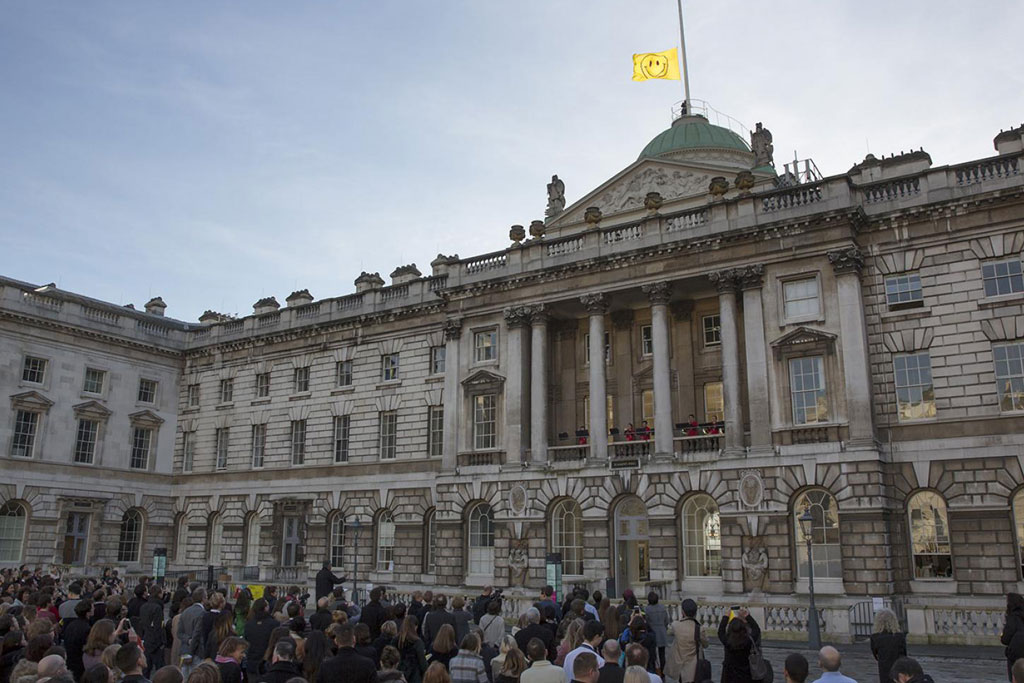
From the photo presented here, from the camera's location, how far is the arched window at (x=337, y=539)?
137 feet

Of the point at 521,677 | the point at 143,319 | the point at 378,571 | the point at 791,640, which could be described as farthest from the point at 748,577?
the point at 143,319

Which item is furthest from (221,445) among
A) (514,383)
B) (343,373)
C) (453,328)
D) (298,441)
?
(514,383)

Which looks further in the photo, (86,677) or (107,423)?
(107,423)

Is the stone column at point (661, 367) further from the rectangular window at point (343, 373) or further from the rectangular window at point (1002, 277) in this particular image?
the rectangular window at point (343, 373)

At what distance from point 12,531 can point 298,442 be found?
46.2 feet

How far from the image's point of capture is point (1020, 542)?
86.3 feet

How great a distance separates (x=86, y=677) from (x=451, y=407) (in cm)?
3094

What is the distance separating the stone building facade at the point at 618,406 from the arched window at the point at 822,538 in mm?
69

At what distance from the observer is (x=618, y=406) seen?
118 ft

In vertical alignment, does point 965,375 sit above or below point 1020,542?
above

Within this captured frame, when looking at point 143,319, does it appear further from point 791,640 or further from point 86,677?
point 86,677

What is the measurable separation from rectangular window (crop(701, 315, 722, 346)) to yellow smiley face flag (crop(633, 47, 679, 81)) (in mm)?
14328

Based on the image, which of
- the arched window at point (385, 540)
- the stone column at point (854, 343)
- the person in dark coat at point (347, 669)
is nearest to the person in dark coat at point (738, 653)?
the person in dark coat at point (347, 669)

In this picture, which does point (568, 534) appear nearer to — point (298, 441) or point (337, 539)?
point (337, 539)
